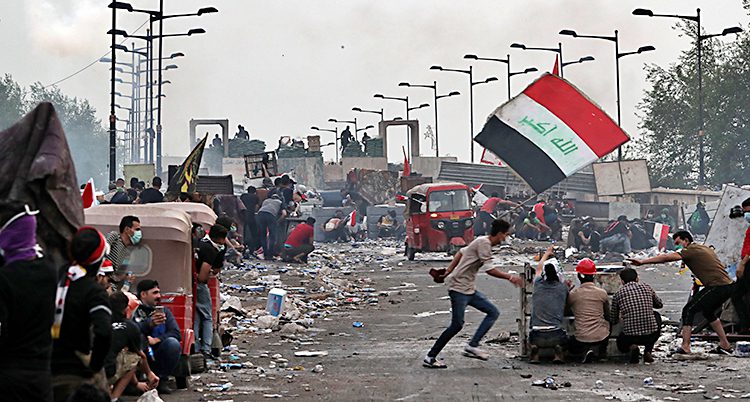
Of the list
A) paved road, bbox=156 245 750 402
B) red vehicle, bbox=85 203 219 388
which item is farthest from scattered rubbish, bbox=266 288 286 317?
red vehicle, bbox=85 203 219 388

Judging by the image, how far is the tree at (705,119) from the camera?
63.6m

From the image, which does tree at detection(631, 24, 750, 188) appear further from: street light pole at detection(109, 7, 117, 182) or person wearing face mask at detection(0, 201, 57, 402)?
person wearing face mask at detection(0, 201, 57, 402)

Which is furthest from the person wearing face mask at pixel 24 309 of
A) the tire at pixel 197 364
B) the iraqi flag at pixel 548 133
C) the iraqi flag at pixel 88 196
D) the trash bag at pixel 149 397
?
the iraqi flag at pixel 548 133

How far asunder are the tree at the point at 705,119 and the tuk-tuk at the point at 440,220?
32552mm

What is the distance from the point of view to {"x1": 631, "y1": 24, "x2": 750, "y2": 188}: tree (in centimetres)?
6362

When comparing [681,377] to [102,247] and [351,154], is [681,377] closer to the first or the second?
[102,247]

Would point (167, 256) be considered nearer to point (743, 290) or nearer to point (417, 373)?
point (417, 373)

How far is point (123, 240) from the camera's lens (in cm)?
1070

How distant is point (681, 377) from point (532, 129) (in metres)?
8.21

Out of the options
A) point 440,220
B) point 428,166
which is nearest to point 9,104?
point 428,166

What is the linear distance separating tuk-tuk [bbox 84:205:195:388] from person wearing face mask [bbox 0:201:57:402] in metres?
5.01

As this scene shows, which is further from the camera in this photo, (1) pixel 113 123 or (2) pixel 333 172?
(2) pixel 333 172

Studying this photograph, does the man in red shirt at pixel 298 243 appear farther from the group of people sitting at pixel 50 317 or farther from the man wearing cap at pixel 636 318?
the group of people sitting at pixel 50 317

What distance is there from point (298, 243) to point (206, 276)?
1635 cm
